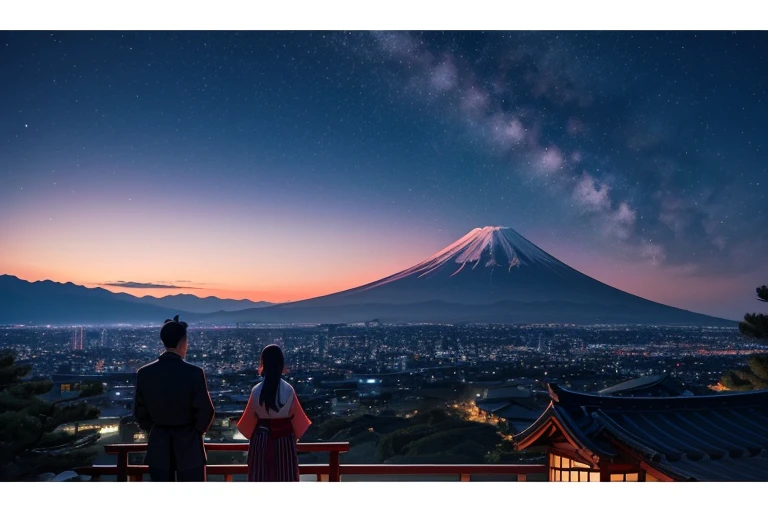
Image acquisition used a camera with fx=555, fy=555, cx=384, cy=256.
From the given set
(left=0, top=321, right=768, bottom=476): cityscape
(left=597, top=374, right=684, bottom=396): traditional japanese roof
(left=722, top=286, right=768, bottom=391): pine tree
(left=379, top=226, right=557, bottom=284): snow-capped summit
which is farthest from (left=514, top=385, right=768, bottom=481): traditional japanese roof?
(left=379, top=226, right=557, bottom=284): snow-capped summit

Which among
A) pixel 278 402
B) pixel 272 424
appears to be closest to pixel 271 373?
pixel 278 402

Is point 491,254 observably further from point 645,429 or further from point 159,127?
point 645,429

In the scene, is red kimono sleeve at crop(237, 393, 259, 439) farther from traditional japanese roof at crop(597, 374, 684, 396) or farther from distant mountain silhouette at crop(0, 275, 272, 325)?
A: distant mountain silhouette at crop(0, 275, 272, 325)

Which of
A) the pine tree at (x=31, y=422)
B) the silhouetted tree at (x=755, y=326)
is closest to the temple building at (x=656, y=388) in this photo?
the silhouetted tree at (x=755, y=326)

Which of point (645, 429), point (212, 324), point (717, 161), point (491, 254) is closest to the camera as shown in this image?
point (645, 429)

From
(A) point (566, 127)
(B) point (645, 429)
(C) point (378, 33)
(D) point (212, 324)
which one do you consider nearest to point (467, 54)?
(C) point (378, 33)

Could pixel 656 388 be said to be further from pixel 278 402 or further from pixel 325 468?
pixel 278 402
